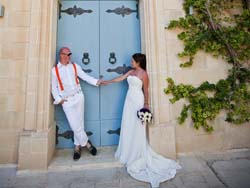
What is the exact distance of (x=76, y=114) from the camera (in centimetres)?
255

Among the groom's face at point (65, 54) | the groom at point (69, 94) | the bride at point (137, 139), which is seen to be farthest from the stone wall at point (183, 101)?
the groom's face at point (65, 54)

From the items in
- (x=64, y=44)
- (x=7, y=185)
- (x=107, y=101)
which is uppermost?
(x=64, y=44)

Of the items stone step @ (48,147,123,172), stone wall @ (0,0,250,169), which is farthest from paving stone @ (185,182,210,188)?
stone step @ (48,147,123,172)

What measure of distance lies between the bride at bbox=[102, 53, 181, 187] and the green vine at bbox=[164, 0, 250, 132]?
38cm

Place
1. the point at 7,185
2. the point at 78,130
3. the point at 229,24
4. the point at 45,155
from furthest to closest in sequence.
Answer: the point at 229,24, the point at 78,130, the point at 45,155, the point at 7,185

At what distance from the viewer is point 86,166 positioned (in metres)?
2.38

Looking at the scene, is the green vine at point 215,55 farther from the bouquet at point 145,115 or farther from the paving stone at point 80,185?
the paving stone at point 80,185

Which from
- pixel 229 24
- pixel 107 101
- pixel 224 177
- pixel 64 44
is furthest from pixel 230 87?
pixel 64 44

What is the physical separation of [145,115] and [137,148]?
0.43 metres

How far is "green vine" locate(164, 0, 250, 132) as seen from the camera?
2.60 metres

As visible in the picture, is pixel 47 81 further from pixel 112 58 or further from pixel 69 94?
pixel 112 58

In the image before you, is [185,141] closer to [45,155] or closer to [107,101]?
[107,101]

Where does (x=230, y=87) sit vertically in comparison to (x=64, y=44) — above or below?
below

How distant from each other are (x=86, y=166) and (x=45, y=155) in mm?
505
